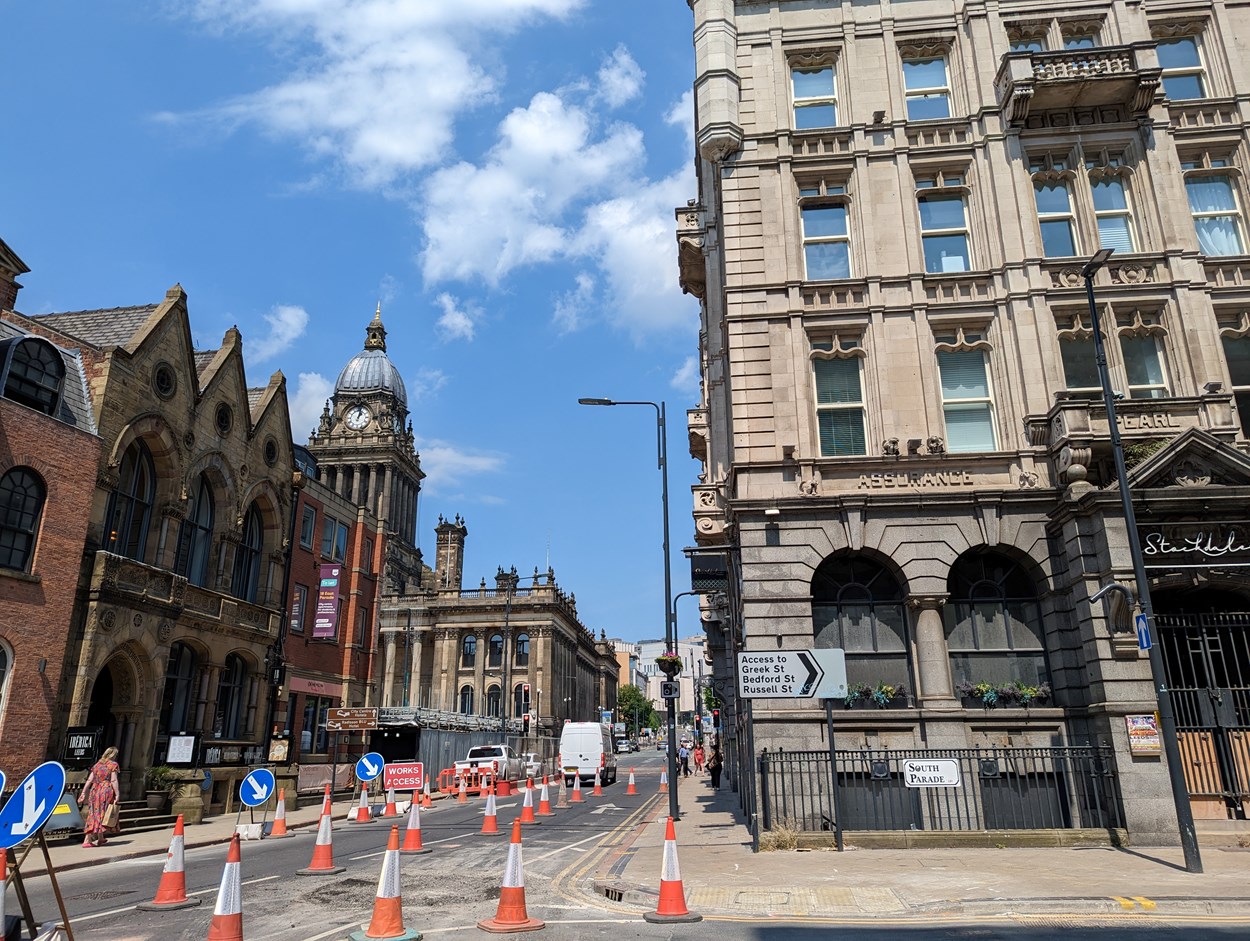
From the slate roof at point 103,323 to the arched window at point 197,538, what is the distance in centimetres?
538

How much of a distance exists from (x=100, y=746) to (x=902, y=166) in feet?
91.0

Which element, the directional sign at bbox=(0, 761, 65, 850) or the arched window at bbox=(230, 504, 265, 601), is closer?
the directional sign at bbox=(0, 761, 65, 850)

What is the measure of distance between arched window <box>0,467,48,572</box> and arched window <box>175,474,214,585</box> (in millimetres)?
6681

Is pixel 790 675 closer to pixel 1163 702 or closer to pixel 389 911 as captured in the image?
pixel 1163 702

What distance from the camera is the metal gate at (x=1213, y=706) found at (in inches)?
612

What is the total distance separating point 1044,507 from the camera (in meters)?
18.0

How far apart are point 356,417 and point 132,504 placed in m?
87.2

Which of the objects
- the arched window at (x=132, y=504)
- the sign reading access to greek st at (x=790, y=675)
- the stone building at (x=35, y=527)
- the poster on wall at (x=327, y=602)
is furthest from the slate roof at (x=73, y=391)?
the sign reading access to greek st at (x=790, y=675)

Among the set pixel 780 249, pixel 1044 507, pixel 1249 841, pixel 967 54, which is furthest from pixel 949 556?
pixel 967 54

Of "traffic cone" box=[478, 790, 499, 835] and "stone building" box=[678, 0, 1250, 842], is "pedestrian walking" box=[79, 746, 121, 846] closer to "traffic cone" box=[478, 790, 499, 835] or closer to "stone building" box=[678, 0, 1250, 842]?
"traffic cone" box=[478, 790, 499, 835]

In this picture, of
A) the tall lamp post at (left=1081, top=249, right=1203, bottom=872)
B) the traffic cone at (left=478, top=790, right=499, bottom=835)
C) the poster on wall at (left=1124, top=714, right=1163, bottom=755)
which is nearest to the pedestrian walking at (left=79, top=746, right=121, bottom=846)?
the traffic cone at (left=478, top=790, right=499, bottom=835)

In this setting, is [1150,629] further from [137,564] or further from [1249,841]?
[137,564]

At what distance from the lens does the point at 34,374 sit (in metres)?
22.4

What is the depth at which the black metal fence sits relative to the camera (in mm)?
15891
